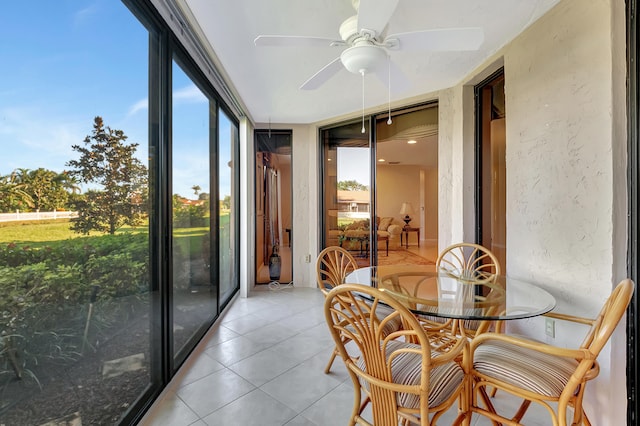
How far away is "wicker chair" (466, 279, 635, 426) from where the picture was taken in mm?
1035

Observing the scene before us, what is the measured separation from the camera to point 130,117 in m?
1.51

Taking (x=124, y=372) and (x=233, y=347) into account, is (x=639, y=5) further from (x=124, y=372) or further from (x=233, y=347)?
(x=233, y=347)

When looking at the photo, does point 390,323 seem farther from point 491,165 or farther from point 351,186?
point 351,186

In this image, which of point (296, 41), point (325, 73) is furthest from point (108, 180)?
point (325, 73)

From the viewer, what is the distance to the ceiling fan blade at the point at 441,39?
1290 millimetres

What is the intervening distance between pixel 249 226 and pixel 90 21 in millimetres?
2755

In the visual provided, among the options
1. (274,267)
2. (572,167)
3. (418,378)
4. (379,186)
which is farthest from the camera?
(274,267)

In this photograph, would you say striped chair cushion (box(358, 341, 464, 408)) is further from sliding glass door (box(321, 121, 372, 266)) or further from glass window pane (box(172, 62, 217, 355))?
sliding glass door (box(321, 121, 372, 266))

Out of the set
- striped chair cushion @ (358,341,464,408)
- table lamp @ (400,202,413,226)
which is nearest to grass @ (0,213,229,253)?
striped chair cushion @ (358,341,464,408)

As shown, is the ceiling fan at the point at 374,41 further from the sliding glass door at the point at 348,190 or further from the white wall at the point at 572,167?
the sliding glass door at the point at 348,190

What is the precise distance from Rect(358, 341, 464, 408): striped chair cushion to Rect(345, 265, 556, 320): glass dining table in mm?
228

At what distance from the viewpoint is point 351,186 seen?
3.96 meters

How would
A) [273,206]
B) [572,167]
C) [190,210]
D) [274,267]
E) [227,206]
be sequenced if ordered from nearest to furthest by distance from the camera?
[572,167] < [190,210] < [227,206] < [274,267] < [273,206]

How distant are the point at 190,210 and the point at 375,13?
6.12ft
